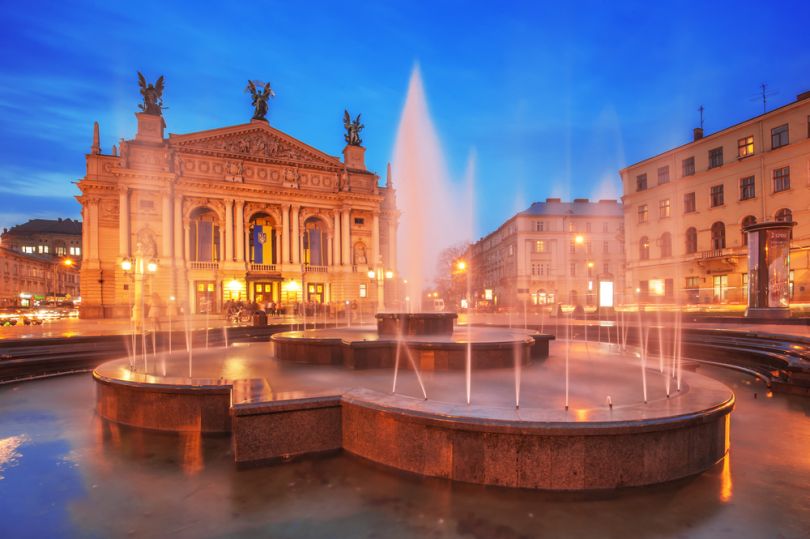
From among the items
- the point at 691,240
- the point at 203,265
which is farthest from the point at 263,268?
the point at 691,240

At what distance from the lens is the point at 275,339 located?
396 inches

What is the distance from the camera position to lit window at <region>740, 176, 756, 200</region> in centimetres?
3143

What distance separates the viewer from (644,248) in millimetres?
39656

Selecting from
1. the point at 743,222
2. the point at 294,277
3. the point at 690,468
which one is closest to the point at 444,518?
the point at 690,468

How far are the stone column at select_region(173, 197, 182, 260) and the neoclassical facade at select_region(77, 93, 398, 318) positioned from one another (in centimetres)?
10

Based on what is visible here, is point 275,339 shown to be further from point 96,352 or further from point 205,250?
point 205,250

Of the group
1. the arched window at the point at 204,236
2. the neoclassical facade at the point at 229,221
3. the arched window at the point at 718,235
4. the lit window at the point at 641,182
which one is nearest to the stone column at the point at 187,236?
the neoclassical facade at the point at 229,221

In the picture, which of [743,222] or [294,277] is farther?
[294,277]

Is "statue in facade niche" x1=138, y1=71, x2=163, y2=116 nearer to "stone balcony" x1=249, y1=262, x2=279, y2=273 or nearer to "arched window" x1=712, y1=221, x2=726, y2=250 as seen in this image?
"stone balcony" x1=249, y1=262, x2=279, y2=273

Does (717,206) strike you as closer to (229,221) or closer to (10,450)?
(10,450)

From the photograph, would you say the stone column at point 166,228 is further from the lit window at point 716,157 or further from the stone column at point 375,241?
the lit window at point 716,157

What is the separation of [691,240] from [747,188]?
5.59 m

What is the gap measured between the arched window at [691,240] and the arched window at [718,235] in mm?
1564

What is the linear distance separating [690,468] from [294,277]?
45.8m
